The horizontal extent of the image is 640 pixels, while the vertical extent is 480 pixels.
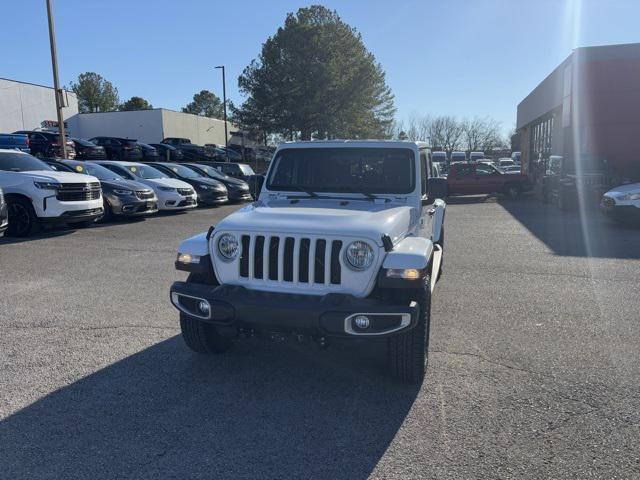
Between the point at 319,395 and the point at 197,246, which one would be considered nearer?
the point at 319,395

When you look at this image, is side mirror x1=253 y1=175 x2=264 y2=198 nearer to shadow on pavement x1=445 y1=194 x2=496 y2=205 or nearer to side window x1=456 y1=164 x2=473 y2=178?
shadow on pavement x1=445 y1=194 x2=496 y2=205

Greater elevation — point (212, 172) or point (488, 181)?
point (212, 172)

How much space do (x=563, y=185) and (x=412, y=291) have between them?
14.9m

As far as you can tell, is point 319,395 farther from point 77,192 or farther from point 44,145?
point 44,145

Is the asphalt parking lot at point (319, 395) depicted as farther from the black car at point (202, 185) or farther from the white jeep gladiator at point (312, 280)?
the black car at point (202, 185)

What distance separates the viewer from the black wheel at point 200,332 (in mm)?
4234

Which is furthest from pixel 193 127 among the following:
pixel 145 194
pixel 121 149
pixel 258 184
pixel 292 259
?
pixel 292 259

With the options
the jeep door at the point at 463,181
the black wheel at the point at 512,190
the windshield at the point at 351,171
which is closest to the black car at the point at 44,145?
the jeep door at the point at 463,181

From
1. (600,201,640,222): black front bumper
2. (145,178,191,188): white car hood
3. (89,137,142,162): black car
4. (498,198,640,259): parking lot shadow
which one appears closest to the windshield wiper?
(498,198,640,259): parking lot shadow

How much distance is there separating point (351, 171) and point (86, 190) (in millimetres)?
7800

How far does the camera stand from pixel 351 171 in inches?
205

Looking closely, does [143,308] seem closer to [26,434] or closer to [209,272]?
[209,272]

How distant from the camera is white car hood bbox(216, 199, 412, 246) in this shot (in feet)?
12.5

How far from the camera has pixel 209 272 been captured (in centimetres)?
414
